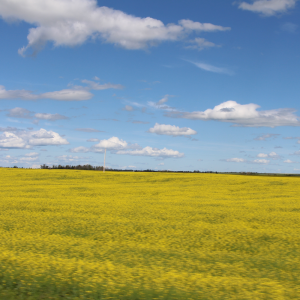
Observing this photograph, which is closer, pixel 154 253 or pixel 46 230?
pixel 154 253

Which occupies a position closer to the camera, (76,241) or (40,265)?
(40,265)

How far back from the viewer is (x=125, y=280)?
1937mm

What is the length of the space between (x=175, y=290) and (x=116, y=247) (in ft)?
3.60

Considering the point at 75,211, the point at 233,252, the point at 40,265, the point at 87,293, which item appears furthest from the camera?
the point at 75,211

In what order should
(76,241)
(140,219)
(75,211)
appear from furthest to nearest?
1. (75,211)
2. (140,219)
3. (76,241)

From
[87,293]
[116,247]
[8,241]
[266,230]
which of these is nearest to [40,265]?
[87,293]

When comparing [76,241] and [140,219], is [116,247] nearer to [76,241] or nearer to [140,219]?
[76,241]

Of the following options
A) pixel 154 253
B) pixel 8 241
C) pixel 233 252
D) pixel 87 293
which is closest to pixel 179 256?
pixel 154 253

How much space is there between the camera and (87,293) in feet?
5.84

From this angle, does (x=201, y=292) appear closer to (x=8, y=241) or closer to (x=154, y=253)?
(x=154, y=253)

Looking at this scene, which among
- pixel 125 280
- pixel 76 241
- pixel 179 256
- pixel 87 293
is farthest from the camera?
pixel 76 241

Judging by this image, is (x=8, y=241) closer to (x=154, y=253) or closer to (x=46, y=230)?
(x=46, y=230)

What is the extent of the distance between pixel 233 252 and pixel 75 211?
3.23m

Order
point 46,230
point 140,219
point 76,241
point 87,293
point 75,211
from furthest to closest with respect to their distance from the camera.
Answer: point 75,211 < point 140,219 < point 46,230 < point 76,241 < point 87,293
